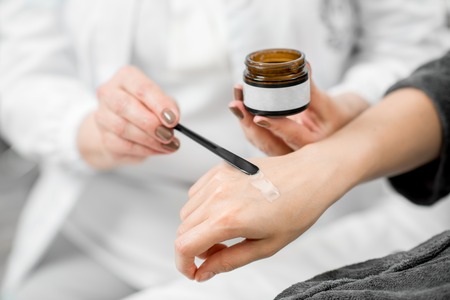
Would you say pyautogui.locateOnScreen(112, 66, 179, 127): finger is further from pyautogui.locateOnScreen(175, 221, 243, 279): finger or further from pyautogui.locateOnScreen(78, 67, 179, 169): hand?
pyautogui.locateOnScreen(175, 221, 243, 279): finger

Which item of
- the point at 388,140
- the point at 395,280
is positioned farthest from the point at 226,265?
the point at 388,140

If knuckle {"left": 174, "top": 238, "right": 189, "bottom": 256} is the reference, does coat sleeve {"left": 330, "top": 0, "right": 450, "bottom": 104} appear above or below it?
below

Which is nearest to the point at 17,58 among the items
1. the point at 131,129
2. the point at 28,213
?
the point at 28,213

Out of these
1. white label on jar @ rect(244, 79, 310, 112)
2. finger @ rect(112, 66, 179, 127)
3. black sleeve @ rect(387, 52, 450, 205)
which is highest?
white label on jar @ rect(244, 79, 310, 112)

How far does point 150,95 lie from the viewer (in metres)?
0.70

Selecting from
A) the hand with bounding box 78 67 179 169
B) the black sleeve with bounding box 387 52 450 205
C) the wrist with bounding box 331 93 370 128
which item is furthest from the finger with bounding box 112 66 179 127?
the black sleeve with bounding box 387 52 450 205

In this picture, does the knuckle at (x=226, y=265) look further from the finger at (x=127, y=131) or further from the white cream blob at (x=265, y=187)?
the finger at (x=127, y=131)

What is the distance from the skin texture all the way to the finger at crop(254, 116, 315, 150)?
2cm

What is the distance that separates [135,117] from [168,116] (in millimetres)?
46

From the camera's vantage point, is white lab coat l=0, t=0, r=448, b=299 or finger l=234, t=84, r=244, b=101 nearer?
finger l=234, t=84, r=244, b=101

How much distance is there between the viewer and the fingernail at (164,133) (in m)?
0.69

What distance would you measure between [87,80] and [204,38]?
0.77 feet

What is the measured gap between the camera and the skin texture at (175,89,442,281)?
56 centimetres

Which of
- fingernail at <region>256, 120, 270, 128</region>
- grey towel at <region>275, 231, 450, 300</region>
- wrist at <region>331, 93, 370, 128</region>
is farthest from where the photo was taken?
wrist at <region>331, 93, 370, 128</region>
